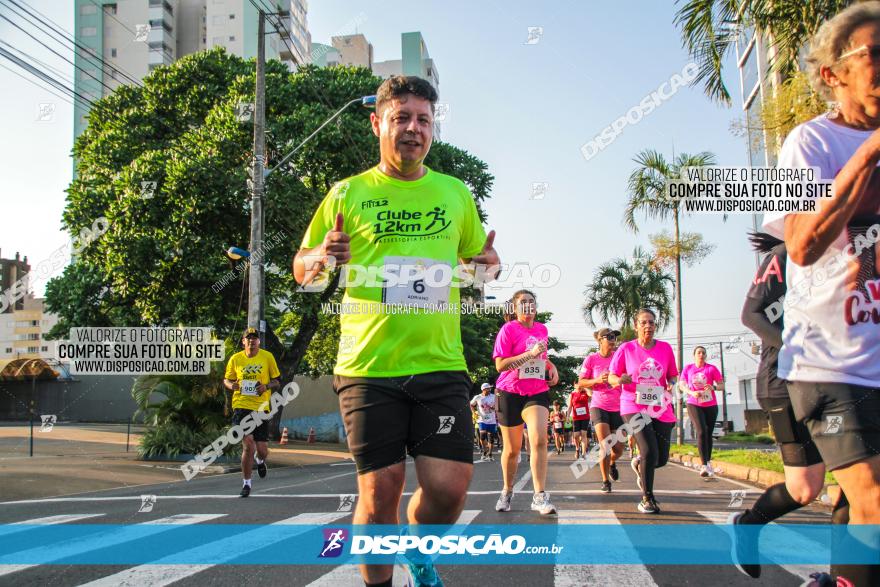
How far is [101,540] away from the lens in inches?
235

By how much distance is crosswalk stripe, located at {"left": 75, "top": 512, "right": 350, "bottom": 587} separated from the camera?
14.6ft

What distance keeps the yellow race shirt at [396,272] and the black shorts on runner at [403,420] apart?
0.06 m

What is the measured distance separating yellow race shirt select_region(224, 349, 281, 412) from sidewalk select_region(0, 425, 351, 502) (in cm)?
291

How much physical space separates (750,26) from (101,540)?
1079 cm

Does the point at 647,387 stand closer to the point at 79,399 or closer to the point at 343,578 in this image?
the point at 343,578

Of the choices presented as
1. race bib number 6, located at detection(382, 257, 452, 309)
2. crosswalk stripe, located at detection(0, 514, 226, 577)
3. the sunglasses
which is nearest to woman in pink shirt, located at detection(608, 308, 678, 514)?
crosswalk stripe, located at detection(0, 514, 226, 577)

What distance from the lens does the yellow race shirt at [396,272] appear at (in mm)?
3242

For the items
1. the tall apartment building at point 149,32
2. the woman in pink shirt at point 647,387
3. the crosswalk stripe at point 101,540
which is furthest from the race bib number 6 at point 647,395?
the tall apartment building at point 149,32

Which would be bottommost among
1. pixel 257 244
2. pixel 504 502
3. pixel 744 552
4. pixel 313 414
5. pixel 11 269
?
pixel 313 414

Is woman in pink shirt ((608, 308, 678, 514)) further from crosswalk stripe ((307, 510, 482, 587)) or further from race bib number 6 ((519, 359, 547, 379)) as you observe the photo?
A: crosswalk stripe ((307, 510, 482, 587))

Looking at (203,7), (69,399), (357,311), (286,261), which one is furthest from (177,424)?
(203,7)

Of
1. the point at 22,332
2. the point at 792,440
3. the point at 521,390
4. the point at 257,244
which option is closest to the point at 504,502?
the point at 521,390

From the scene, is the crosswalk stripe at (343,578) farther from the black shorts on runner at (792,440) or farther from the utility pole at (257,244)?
the utility pole at (257,244)

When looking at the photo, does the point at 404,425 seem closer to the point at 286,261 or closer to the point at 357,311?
the point at 357,311
